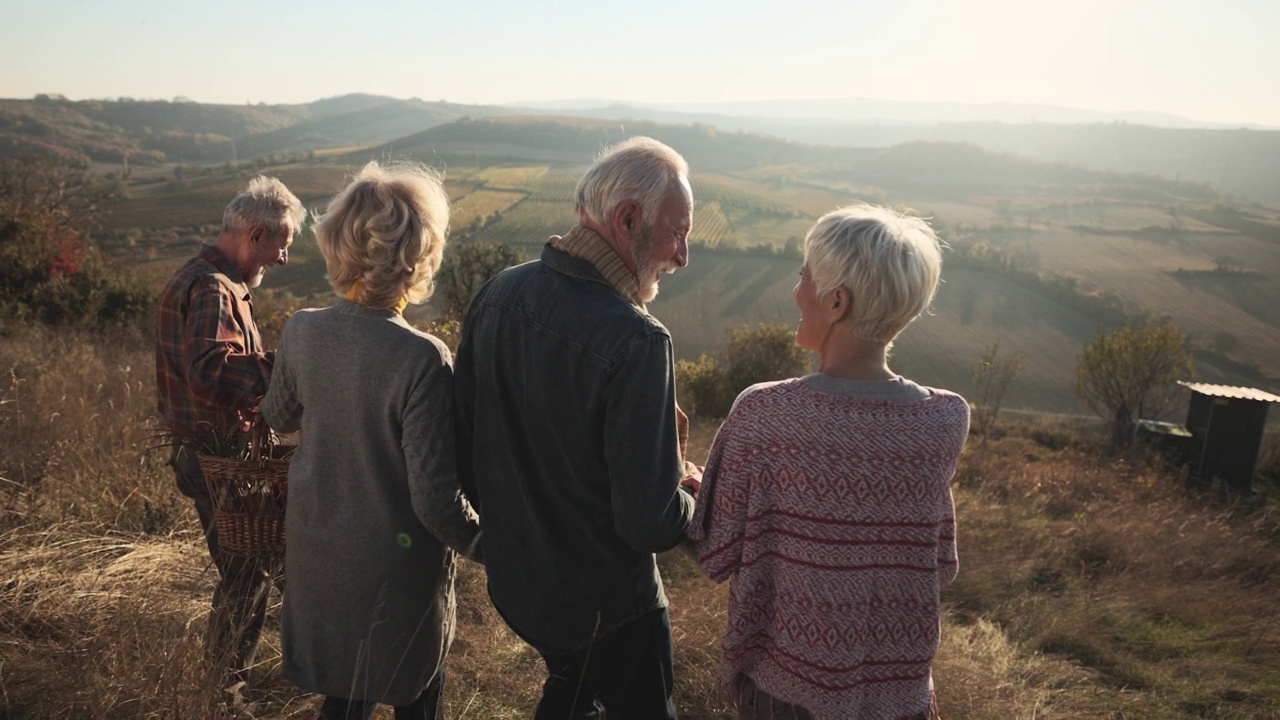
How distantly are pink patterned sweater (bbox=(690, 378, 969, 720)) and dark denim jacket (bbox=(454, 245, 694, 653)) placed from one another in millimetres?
173

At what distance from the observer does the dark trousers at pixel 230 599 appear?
2389mm

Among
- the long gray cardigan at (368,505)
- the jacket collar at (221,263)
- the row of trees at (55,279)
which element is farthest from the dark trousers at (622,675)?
the row of trees at (55,279)

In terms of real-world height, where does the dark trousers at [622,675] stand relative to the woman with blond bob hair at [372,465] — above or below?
below

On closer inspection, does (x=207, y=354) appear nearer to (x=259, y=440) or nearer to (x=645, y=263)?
(x=259, y=440)

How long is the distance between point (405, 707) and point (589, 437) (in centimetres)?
100

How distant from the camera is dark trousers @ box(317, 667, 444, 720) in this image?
81.0 inches

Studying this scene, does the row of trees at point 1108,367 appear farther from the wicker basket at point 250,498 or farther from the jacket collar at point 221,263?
the wicker basket at point 250,498

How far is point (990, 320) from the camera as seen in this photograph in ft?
142

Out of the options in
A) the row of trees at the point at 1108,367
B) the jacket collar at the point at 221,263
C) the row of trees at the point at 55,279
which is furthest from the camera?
the row of trees at the point at 1108,367

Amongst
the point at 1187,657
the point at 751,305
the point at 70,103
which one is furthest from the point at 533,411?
the point at 70,103

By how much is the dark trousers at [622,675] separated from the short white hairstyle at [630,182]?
97 centimetres

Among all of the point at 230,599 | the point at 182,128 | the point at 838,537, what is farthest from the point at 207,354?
the point at 182,128

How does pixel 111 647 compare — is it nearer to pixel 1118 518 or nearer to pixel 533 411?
pixel 533 411

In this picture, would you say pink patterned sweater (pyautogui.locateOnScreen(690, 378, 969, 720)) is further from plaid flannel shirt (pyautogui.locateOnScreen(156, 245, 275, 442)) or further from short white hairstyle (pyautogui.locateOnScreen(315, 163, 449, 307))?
plaid flannel shirt (pyautogui.locateOnScreen(156, 245, 275, 442))
